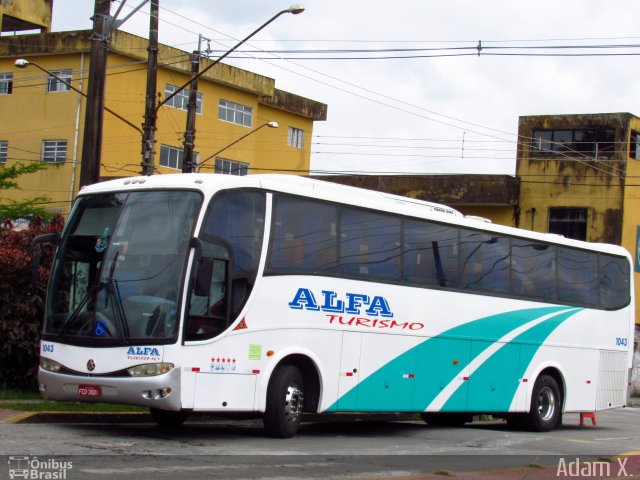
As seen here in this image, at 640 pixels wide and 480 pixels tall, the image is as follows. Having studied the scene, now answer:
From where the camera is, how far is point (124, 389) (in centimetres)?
1203

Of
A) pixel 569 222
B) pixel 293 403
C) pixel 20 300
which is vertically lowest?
pixel 293 403

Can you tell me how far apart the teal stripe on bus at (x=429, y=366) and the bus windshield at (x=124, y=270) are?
3364 millimetres

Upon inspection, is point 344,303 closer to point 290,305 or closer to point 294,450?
point 290,305

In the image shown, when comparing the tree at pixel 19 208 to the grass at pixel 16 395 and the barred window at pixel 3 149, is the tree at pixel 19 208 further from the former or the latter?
the barred window at pixel 3 149

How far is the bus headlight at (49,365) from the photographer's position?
12.7m

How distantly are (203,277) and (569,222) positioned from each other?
34802mm

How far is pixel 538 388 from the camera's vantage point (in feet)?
60.4

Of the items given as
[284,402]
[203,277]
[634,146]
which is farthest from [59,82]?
[203,277]

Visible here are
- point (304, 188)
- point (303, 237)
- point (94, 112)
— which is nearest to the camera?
point (303, 237)

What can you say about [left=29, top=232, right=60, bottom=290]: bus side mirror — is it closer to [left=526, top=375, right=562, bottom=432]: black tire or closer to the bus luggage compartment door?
the bus luggage compartment door

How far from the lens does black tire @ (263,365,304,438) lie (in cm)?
1322

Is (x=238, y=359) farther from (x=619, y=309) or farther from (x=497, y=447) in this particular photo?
(x=619, y=309)

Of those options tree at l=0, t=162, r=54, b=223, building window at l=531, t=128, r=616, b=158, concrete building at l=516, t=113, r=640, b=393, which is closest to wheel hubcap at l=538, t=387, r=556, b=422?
tree at l=0, t=162, r=54, b=223

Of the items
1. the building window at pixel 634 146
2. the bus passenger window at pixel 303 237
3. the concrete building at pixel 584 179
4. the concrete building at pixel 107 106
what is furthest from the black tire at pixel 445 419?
the building window at pixel 634 146
